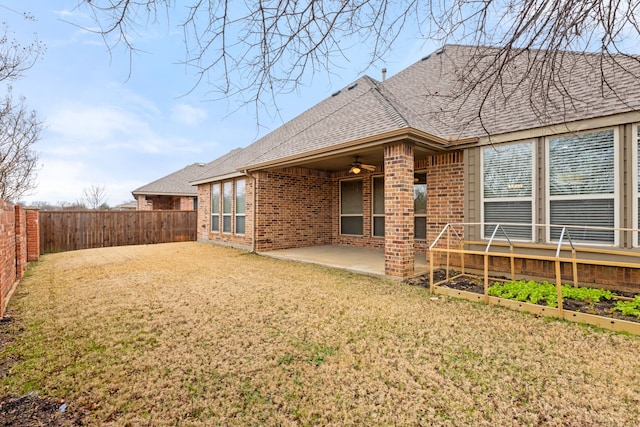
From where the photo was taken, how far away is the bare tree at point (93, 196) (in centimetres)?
3894

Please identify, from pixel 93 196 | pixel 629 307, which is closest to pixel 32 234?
pixel 629 307

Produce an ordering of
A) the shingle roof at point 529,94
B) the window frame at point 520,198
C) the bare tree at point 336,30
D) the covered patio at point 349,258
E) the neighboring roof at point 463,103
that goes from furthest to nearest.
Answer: the covered patio at point 349,258
the window frame at point 520,198
the neighboring roof at point 463,103
the shingle roof at point 529,94
the bare tree at point 336,30

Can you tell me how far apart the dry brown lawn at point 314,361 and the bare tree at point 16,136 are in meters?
4.70

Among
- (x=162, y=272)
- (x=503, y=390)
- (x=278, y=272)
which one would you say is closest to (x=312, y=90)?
A: (x=503, y=390)

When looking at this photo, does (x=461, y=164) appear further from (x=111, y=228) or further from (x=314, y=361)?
(x=111, y=228)

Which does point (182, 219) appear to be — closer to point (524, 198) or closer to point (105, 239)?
point (105, 239)

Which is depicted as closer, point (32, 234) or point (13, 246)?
point (13, 246)

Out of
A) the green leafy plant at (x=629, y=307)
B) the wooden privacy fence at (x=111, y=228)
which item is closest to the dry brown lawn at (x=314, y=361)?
the green leafy plant at (x=629, y=307)

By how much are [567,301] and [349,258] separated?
4773mm

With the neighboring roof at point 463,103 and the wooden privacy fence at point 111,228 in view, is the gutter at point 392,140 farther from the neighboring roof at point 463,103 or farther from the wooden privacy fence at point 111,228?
the wooden privacy fence at point 111,228

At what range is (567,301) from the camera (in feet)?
14.0

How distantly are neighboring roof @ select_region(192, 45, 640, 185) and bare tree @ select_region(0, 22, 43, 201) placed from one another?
5565mm

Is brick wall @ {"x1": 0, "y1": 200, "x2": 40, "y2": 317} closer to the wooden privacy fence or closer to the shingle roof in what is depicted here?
the wooden privacy fence

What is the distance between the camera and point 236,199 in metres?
11.3
